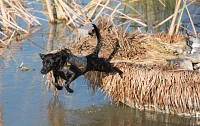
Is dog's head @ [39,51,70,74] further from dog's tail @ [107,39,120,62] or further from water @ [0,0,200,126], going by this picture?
dog's tail @ [107,39,120,62]

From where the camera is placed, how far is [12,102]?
6.38 meters

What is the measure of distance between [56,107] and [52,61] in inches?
55.0

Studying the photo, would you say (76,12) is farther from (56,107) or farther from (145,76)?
(145,76)

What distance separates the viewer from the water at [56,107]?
5.76 m

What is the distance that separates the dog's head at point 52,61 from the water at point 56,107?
3.01ft

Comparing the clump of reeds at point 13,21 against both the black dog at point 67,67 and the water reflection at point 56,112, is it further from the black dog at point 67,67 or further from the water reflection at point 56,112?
the black dog at point 67,67

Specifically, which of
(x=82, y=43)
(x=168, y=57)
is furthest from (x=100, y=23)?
(x=168, y=57)

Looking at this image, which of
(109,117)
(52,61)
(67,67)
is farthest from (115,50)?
(52,61)

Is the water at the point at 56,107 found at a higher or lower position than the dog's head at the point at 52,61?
lower

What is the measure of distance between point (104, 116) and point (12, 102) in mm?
1185

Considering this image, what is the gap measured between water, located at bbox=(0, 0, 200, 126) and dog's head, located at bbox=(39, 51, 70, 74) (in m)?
0.92

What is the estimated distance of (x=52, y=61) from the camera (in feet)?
16.3

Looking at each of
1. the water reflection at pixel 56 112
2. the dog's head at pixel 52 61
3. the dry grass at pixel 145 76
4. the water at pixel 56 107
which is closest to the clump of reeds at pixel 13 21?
the water at pixel 56 107

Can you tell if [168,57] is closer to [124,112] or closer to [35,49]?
[124,112]
